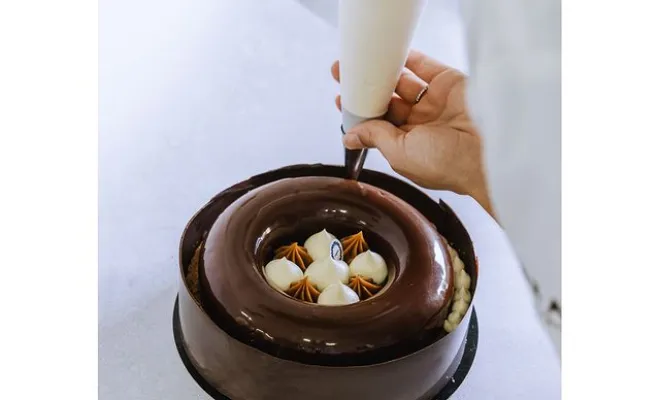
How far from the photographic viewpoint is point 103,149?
1.89m

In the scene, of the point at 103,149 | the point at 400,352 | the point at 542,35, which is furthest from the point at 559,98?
the point at 103,149

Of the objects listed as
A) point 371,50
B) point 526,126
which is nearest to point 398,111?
point 371,50

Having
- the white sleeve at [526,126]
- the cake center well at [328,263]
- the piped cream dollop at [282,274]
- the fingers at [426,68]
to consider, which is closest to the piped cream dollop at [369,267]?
the cake center well at [328,263]

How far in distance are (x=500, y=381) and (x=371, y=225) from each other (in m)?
0.40

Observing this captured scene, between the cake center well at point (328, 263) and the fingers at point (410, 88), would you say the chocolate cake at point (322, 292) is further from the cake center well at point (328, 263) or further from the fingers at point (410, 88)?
the fingers at point (410, 88)

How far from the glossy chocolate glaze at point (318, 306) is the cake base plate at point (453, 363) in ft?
0.48

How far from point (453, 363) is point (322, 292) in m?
0.29

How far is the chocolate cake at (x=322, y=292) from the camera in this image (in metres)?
1.35

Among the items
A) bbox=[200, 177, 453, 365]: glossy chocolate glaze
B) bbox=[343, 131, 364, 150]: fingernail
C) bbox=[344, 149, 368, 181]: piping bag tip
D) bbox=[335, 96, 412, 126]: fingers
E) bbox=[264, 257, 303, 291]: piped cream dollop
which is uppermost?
bbox=[335, 96, 412, 126]: fingers

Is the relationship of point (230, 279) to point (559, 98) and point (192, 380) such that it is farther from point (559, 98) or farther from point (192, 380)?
point (559, 98)

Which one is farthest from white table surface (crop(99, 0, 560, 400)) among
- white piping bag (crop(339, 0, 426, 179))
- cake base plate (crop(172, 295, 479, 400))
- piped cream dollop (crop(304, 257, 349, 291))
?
white piping bag (crop(339, 0, 426, 179))

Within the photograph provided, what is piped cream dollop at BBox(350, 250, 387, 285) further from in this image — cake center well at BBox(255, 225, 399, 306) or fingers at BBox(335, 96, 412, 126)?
fingers at BBox(335, 96, 412, 126)

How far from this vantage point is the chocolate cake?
1.35 meters

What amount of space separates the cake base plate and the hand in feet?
1.44
